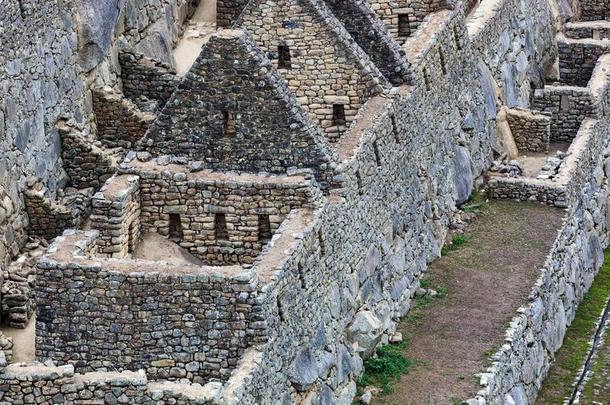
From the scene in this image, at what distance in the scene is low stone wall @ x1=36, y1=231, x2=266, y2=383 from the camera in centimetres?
3281

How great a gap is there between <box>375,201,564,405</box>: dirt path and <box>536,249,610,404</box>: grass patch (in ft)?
6.15

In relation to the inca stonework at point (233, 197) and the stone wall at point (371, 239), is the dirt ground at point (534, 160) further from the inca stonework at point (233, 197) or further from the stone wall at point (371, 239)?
the inca stonework at point (233, 197)

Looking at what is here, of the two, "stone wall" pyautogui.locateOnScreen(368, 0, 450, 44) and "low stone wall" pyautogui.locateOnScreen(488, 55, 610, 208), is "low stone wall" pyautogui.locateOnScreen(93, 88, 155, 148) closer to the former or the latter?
"stone wall" pyautogui.locateOnScreen(368, 0, 450, 44)

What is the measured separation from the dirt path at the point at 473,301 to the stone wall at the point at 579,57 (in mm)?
9442

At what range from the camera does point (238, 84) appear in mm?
35719

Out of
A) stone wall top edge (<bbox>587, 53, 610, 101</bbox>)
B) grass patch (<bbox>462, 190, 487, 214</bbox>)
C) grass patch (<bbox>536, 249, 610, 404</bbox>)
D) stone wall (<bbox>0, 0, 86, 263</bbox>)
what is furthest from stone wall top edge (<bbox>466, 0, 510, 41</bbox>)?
stone wall (<bbox>0, 0, 86, 263</bbox>)

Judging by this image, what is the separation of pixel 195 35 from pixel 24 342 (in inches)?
448

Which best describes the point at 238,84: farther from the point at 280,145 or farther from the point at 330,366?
the point at 330,366

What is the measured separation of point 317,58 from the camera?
3903cm

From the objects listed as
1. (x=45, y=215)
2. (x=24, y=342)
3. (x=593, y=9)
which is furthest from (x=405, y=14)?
(x=593, y=9)

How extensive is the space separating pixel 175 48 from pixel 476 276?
6611mm

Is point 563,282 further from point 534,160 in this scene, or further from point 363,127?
point 363,127

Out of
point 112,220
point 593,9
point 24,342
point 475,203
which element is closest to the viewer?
point 24,342

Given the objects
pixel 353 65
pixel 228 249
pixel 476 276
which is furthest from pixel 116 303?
pixel 476 276
